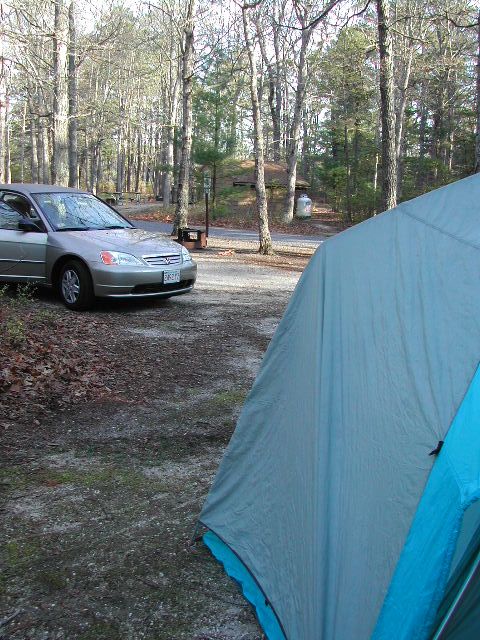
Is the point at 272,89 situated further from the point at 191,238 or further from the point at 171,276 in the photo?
the point at 171,276

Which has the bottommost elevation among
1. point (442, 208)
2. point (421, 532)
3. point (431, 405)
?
point (421, 532)

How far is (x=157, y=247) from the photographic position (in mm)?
8180

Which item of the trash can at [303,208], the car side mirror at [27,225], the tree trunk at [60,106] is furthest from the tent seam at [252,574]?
the trash can at [303,208]

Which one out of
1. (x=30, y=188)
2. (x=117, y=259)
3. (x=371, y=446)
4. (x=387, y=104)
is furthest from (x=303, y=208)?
(x=371, y=446)

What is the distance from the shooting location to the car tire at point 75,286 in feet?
25.4

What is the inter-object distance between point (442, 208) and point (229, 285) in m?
8.56

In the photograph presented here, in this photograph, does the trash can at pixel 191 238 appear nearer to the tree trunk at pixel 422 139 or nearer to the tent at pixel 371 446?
the tent at pixel 371 446

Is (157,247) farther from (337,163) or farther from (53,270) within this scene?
(337,163)

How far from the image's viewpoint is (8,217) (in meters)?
8.34

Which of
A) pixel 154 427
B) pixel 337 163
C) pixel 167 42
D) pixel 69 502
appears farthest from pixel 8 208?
pixel 167 42

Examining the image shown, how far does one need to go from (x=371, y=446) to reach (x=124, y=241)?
253 inches

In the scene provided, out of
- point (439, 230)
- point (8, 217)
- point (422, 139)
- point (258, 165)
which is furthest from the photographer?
point (422, 139)

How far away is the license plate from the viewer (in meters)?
8.02

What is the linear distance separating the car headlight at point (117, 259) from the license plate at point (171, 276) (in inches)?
16.1
